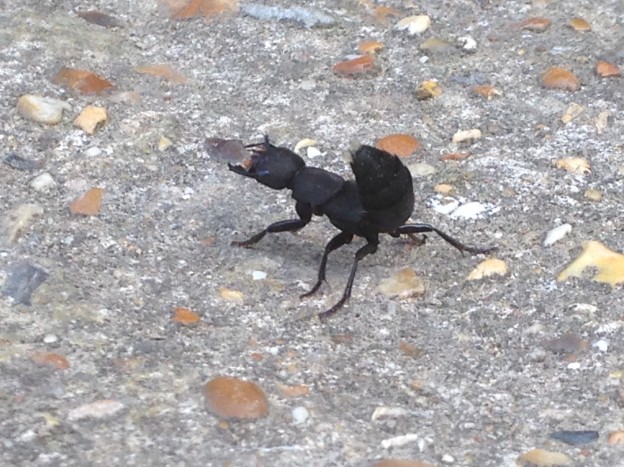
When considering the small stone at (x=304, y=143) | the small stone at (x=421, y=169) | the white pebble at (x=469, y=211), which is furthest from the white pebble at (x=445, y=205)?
the small stone at (x=304, y=143)

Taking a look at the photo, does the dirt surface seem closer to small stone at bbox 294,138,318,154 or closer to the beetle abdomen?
small stone at bbox 294,138,318,154

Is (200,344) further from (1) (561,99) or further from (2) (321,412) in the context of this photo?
(1) (561,99)

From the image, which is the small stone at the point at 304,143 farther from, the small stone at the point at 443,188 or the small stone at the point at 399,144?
the small stone at the point at 443,188

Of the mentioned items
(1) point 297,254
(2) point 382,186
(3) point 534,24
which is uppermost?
(2) point 382,186

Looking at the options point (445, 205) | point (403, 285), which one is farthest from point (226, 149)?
point (403, 285)

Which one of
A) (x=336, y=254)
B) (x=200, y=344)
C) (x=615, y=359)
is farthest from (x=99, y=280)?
(x=615, y=359)

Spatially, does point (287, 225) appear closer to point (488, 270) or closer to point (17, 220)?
point (488, 270)

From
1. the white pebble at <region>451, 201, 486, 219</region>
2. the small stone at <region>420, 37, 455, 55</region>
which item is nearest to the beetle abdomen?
the white pebble at <region>451, 201, 486, 219</region>
